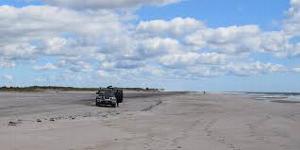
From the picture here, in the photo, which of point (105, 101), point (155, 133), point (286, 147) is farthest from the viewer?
point (105, 101)

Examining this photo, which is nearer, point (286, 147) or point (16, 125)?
point (286, 147)

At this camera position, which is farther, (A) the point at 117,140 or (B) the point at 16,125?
(B) the point at 16,125

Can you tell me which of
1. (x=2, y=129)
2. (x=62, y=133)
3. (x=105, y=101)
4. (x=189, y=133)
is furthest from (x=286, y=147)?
(x=105, y=101)

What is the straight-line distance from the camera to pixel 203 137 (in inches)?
883

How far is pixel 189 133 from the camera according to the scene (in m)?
24.2

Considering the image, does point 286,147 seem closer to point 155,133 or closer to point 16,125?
point 155,133

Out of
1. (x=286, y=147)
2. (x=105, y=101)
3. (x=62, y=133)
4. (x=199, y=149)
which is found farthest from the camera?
(x=105, y=101)

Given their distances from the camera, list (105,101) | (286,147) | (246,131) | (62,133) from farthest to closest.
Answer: (105,101) → (246,131) → (62,133) → (286,147)

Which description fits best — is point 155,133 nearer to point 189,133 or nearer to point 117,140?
point 189,133

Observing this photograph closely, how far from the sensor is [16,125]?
2530 cm

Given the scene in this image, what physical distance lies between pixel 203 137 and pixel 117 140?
3866 mm

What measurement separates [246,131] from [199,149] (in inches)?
336

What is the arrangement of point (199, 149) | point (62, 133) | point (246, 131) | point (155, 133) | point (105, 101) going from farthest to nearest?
point (105, 101) < point (246, 131) < point (155, 133) < point (62, 133) < point (199, 149)

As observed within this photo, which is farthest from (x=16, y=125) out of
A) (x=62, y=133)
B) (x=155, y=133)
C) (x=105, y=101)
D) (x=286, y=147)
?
(x=105, y=101)
